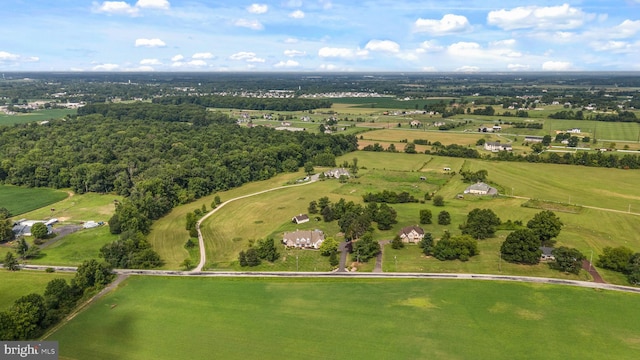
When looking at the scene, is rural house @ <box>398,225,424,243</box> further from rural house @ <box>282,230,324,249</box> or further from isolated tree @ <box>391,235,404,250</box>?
rural house @ <box>282,230,324,249</box>

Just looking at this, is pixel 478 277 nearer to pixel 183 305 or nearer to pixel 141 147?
pixel 183 305

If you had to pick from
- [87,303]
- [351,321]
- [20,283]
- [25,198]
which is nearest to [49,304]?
[87,303]

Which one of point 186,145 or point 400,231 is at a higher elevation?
point 186,145

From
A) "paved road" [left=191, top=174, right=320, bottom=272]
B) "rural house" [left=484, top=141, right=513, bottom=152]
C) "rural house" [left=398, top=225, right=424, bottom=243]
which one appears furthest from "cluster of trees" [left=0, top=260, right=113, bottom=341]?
"rural house" [left=484, top=141, right=513, bottom=152]

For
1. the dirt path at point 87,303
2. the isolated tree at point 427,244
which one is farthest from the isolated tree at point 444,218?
the dirt path at point 87,303

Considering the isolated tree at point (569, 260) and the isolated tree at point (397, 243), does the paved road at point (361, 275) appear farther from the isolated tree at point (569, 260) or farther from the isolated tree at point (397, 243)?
the isolated tree at point (397, 243)

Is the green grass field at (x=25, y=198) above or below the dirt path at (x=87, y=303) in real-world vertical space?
above

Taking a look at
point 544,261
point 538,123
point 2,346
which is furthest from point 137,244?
point 538,123
